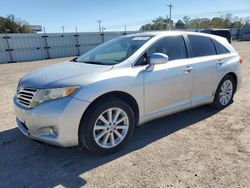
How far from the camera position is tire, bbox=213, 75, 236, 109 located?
4.84 meters

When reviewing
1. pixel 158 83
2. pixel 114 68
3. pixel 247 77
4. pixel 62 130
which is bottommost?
pixel 247 77

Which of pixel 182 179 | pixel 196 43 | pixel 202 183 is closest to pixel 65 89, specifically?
pixel 182 179

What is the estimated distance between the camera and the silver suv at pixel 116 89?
2.90 metres

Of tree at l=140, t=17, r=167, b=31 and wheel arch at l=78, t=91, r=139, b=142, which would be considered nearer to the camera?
wheel arch at l=78, t=91, r=139, b=142

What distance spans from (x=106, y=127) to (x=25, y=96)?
45.4 inches

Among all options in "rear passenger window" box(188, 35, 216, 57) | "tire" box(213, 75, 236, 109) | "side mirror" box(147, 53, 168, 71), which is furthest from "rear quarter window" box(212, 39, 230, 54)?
"side mirror" box(147, 53, 168, 71)

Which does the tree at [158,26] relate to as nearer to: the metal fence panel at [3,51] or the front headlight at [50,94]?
the metal fence panel at [3,51]

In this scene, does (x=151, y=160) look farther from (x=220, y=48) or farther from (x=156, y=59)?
(x=220, y=48)

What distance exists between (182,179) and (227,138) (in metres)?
1.39

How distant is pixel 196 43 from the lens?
448 cm

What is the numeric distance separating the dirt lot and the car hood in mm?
1006

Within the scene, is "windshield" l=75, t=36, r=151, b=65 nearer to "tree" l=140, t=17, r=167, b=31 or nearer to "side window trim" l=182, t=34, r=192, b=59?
"side window trim" l=182, t=34, r=192, b=59

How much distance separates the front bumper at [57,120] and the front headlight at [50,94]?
0.06 meters

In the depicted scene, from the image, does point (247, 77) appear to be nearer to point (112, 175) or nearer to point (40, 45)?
point (112, 175)
